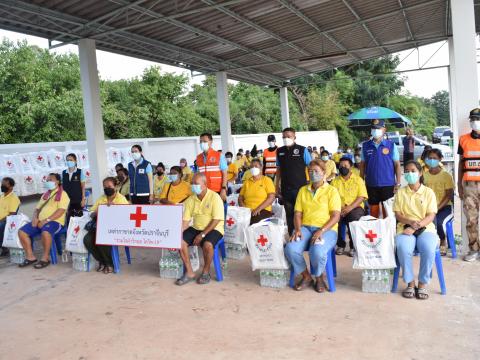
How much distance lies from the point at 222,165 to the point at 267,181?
68 centimetres

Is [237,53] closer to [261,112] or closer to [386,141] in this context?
[386,141]

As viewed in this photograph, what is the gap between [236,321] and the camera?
4.05 metres

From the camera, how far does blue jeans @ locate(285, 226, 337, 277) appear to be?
452cm

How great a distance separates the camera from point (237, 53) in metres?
12.8

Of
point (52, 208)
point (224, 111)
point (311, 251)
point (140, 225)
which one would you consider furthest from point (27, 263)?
point (224, 111)

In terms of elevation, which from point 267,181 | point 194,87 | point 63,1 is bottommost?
point 267,181

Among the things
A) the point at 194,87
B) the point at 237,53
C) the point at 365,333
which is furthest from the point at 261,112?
the point at 365,333

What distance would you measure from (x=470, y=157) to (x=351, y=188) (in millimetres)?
1422

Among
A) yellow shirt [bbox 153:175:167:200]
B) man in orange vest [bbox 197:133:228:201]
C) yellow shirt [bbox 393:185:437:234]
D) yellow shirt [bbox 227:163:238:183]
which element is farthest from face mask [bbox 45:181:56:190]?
yellow shirt [bbox 393:185:437:234]

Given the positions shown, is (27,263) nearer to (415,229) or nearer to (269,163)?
(269,163)

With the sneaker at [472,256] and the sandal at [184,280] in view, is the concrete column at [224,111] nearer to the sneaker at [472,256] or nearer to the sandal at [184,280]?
the sandal at [184,280]

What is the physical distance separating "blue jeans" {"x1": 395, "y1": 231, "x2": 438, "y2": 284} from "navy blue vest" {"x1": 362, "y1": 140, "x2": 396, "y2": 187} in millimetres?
1576

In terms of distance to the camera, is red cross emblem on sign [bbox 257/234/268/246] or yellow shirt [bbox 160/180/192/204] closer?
red cross emblem on sign [bbox 257/234/268/246]

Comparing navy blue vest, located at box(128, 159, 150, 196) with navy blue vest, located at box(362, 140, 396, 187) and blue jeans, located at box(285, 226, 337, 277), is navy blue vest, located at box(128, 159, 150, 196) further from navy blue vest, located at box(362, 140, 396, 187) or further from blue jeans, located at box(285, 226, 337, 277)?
navy blue vest, located at box(362, 140, 396, 187)
